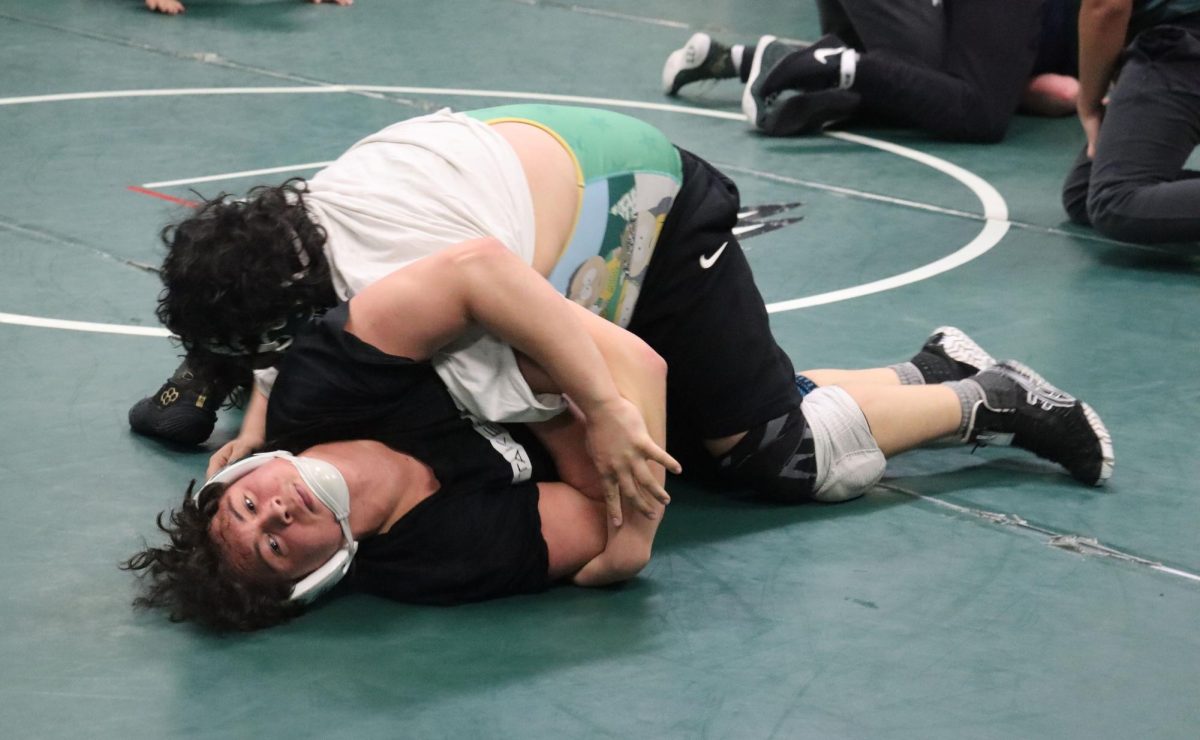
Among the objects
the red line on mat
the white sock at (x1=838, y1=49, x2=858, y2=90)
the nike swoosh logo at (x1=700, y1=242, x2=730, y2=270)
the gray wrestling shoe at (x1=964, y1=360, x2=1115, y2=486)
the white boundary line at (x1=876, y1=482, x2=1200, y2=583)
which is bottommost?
the red line on mat

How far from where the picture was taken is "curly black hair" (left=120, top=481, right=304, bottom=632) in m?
2.29

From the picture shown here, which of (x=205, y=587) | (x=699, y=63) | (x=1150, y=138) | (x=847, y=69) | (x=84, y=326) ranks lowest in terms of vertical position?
(x=84, y=326)

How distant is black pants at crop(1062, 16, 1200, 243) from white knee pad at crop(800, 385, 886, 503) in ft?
5.76

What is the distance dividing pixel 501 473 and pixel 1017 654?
877 mm

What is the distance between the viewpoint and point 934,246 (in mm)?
4309

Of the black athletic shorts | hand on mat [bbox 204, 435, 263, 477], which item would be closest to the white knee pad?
the black athletic shorts

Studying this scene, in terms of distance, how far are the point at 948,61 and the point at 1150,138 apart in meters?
1.45

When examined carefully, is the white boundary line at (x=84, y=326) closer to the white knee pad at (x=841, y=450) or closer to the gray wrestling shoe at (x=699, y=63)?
the white knee pad at (x=841, y=450)

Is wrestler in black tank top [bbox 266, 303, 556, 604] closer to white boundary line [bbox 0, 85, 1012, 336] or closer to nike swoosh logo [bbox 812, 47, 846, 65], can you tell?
white boundary line [bbox 0, 85, 1012, 336]

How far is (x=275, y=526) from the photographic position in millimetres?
2271

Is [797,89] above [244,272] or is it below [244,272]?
below

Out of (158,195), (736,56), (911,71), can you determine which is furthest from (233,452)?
(736,56)

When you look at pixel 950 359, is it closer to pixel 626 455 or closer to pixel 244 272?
pixel 626 455

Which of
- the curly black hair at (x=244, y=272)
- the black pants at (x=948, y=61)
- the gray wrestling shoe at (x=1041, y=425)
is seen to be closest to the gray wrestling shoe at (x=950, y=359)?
the gray wrestling shoe at (x=1041, y=425)
